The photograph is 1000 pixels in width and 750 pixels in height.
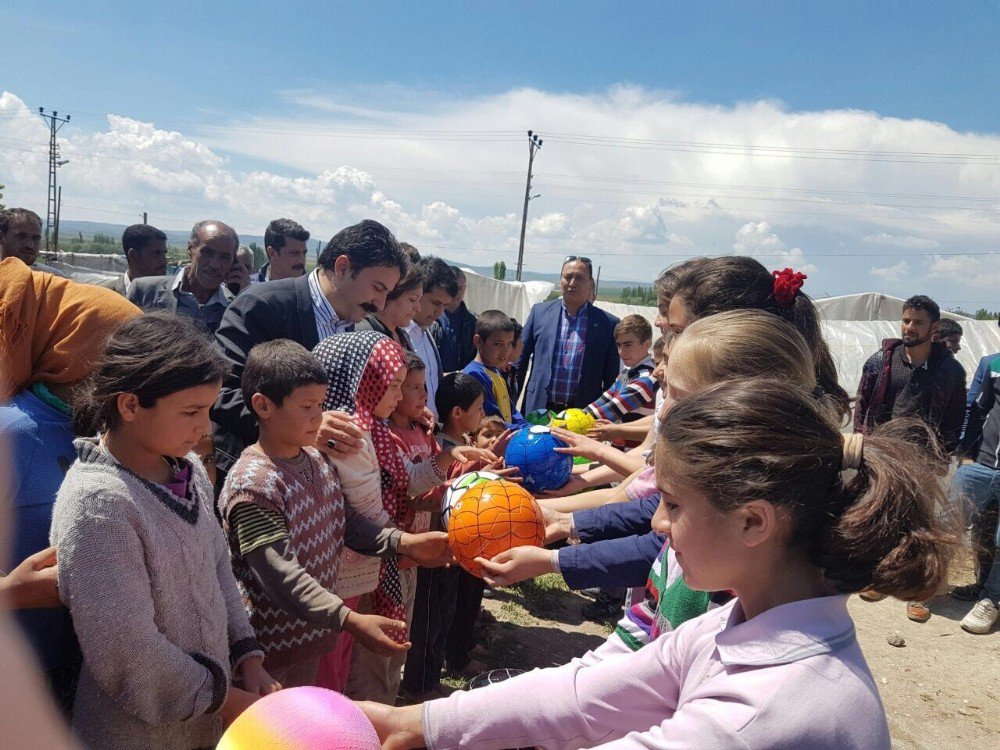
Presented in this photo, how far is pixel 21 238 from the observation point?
19.8 feet

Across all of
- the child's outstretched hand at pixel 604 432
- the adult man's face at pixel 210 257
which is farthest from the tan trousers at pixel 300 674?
the adult man's face at pixel 210 257

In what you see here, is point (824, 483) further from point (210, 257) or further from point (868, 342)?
point (868, 342)

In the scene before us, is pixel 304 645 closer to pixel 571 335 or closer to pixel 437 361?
pixel 437 361

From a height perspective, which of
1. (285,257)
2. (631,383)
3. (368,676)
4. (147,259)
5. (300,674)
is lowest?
(368,676)

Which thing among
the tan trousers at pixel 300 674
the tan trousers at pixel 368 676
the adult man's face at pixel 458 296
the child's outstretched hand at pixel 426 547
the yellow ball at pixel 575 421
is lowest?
the tan trousers at pixel 368 676

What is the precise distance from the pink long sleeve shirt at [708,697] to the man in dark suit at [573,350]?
5.33m

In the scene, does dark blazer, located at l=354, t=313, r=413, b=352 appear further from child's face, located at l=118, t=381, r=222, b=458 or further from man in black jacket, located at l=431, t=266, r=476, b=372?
man in black jacket, located at l=431, t=266, r=476, b=372

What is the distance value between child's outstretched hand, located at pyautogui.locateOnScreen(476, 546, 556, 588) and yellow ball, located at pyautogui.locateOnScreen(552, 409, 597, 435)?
9.42 ft

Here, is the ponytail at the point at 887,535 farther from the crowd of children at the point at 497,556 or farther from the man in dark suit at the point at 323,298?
the man in dark suit at the point at 323,298

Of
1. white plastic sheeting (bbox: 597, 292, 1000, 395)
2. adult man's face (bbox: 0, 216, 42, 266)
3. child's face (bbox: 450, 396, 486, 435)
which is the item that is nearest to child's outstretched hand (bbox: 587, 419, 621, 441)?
child's face (bbox: 450, 396, 486, 435)

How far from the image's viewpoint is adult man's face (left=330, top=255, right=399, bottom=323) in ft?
12.6

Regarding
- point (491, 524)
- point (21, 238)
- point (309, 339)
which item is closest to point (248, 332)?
A: point (309, 339)

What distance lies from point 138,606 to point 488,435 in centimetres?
294

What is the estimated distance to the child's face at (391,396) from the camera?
11.0 feet
